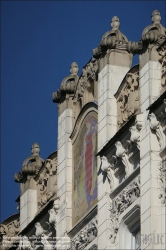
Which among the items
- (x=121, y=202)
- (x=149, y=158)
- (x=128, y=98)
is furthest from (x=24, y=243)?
(x=149, y=158)

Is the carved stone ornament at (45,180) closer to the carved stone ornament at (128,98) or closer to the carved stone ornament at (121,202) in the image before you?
the carved stone ornament at (128,98)

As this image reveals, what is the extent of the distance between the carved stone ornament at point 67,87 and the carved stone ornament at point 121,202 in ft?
20.6

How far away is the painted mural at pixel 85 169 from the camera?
40438 mm

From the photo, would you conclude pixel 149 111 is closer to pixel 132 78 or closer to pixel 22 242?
pixel 132 78

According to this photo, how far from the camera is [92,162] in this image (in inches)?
1601

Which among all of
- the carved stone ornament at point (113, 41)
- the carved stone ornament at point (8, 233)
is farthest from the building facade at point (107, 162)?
the carved stone ornament at point (8, 233)

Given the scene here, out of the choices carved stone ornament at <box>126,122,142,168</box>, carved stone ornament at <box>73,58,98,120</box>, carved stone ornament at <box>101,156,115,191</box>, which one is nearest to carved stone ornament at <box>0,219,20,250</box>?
carved stone ornament at <box>73,58,98,120</box>

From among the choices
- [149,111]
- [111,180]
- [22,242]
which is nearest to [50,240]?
[22,242]

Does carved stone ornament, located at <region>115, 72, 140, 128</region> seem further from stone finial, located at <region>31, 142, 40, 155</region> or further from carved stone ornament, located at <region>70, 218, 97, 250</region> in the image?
stone finial, located at <region>31, 142, 40, 155</region>

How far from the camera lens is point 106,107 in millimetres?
39875

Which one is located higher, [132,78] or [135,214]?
[132,78]

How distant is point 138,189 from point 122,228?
1546 millimetres

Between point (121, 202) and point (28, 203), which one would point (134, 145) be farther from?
point (28, 203)

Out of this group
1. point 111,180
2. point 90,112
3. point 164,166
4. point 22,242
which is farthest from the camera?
point 22,242
